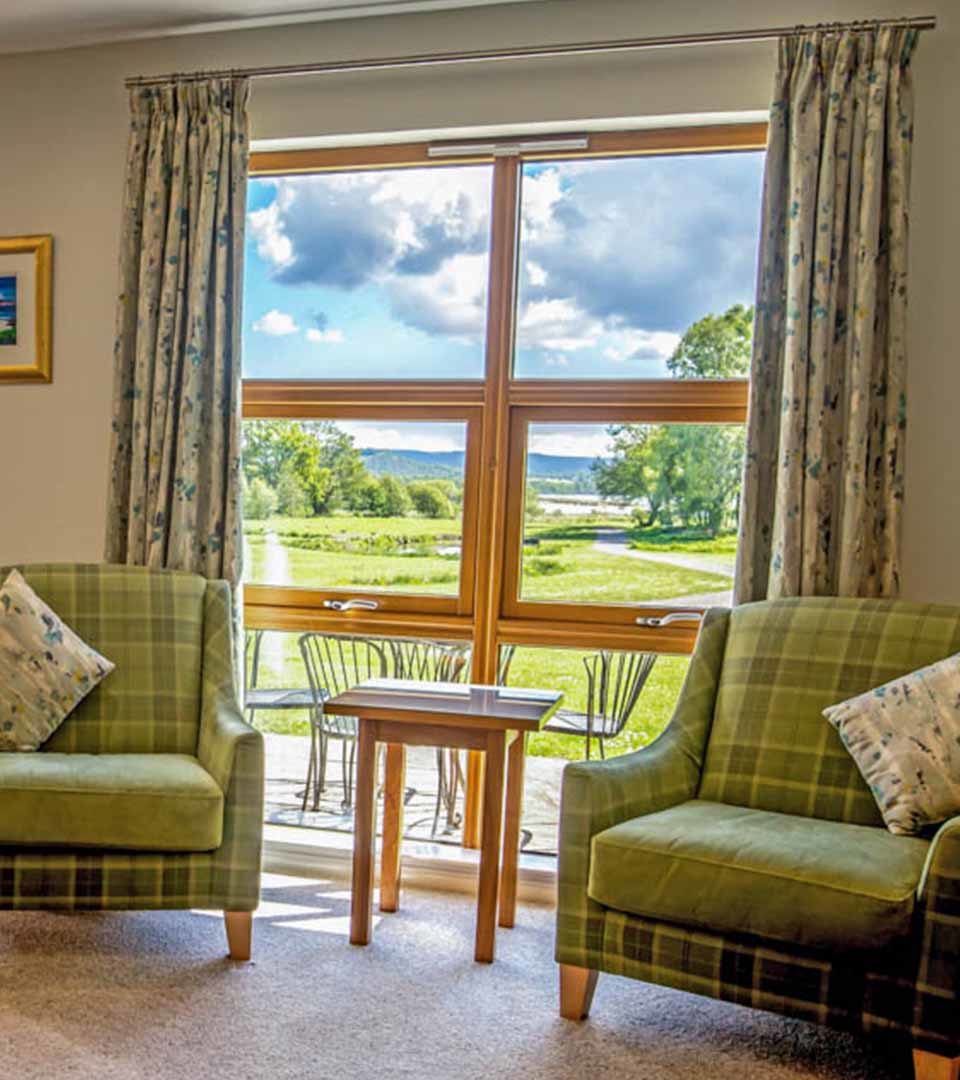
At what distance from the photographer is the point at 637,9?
115 inches

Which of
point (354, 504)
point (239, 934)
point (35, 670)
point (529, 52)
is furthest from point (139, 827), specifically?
point (529, 52)

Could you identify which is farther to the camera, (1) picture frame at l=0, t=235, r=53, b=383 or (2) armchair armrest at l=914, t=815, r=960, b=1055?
(1) picture frame at l=0, t=235, r=53, b=383

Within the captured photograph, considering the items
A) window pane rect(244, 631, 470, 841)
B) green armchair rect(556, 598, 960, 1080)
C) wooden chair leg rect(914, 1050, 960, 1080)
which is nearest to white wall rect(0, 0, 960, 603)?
green armchair rect(556, 598, 960, 1080)

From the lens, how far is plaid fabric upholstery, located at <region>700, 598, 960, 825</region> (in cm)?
238

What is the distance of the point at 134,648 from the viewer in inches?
114

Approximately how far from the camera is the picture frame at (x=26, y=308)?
11.1 feet

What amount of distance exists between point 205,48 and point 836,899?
305cm

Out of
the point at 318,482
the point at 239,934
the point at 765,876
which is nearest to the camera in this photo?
the point at 765,876

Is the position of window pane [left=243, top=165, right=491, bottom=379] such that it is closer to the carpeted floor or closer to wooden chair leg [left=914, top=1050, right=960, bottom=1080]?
the carpeted floor

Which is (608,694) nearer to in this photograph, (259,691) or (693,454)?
(693,454)

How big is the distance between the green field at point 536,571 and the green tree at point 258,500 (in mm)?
36

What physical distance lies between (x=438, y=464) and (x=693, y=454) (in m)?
0.78

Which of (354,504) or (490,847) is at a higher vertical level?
(354,504)

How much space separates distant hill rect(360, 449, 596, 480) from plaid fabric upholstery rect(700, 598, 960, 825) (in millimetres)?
756
